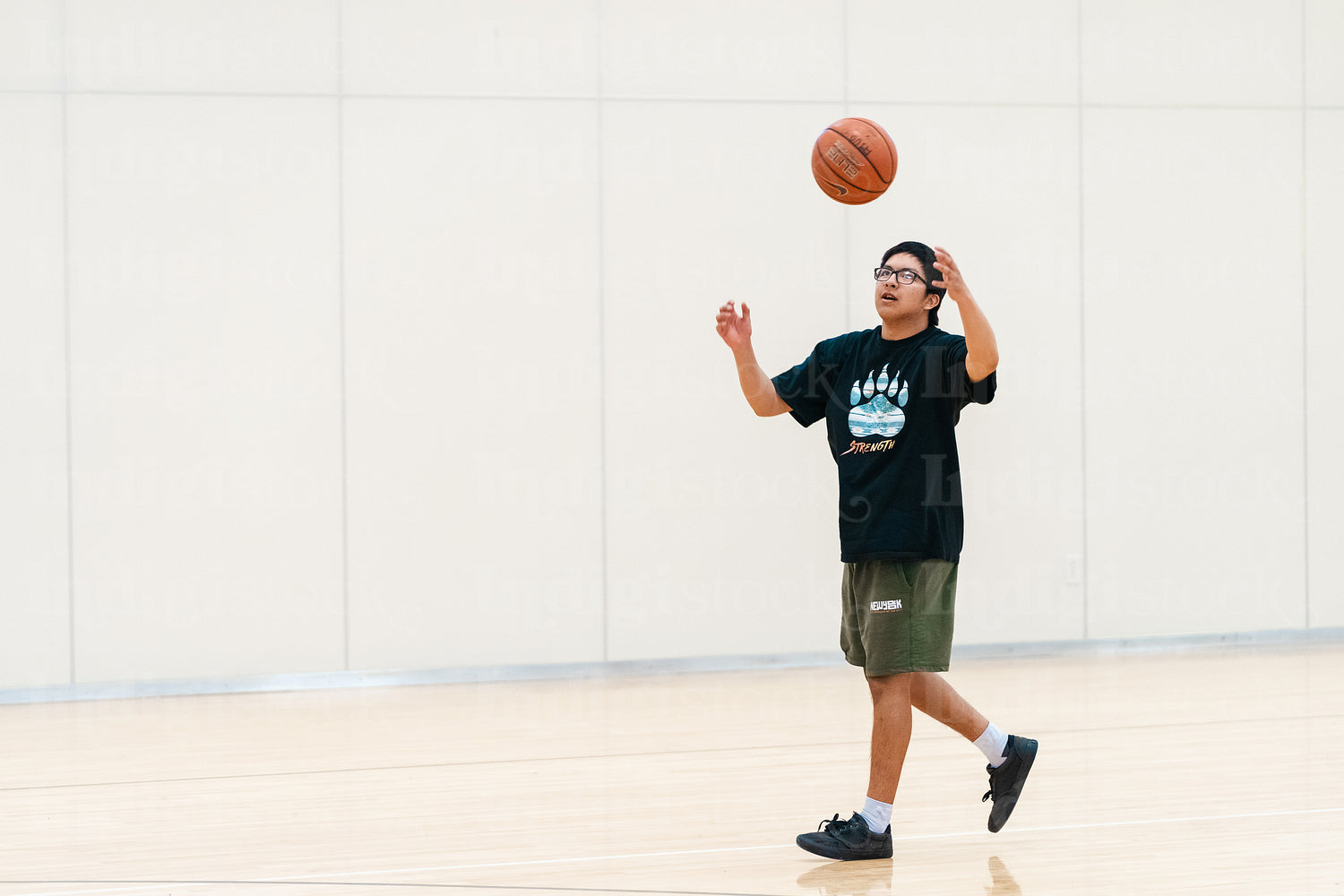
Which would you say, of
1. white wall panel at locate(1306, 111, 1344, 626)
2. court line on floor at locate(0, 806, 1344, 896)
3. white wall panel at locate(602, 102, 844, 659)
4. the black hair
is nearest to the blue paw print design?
the black hair

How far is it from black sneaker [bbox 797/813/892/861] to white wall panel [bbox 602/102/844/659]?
2743 mm

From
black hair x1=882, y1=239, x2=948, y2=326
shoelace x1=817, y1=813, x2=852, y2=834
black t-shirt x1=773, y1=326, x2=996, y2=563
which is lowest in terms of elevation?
shoelace x1=817, y1=813, x2=852, y2=834

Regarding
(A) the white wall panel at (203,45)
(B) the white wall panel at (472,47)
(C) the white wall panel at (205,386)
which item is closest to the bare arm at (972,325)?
(B) the white wall panel at (472,47)

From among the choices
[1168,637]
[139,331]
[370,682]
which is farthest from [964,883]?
[139,331]

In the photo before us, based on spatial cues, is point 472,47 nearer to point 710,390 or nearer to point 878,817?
point 710,390

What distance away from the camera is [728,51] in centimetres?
567

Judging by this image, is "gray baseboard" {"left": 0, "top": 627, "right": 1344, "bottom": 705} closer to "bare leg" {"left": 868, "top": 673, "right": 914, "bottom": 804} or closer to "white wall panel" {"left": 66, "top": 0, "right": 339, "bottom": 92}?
"white wall panel" {"left": 66, "top": 0, "right": 339, "bottom": 92}

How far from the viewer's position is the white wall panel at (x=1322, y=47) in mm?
6094

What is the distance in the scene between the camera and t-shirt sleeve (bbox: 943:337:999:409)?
2844mm

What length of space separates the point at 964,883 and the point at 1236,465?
4.07 metres

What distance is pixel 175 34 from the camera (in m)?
5.29

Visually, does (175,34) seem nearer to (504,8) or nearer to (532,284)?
(504,8)

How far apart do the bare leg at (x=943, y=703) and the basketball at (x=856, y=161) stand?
4.30 feet

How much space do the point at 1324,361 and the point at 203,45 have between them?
17.8 feet
